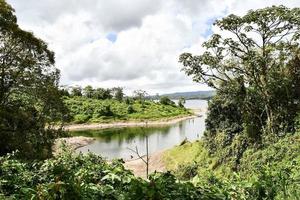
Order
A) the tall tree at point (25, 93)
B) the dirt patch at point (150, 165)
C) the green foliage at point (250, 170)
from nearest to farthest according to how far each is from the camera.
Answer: the green foliage at point (250, 170) → the tall tree at point (25, 93) → the dirt patch at point (150, 165)

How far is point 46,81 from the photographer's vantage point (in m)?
23.8

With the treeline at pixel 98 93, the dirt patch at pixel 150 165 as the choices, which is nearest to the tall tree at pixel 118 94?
the treeline at pixel 98 93

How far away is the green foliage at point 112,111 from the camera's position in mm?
93812

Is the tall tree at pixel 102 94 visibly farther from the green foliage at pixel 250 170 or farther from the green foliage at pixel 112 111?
the green foliage at pixel 250 170

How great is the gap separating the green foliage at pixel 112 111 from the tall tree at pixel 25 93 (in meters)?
66.7

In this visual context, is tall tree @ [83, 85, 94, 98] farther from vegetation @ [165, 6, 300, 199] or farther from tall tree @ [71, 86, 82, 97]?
vegetation @ [165, 6, 300, 199]

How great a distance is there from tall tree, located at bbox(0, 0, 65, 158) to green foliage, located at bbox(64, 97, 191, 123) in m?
66.7

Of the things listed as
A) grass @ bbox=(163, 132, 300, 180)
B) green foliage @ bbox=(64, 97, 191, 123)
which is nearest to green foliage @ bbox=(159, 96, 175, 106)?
green foliage @ bbox=(64, 97, 191, 123)

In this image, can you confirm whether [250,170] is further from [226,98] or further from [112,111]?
[112,111]

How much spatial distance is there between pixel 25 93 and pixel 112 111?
74581mm

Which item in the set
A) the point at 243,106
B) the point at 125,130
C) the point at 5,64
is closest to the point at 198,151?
the point at 243,106

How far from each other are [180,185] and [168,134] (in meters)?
67.6

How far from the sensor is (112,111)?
97.6 meters

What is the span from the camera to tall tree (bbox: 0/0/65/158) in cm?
2188
